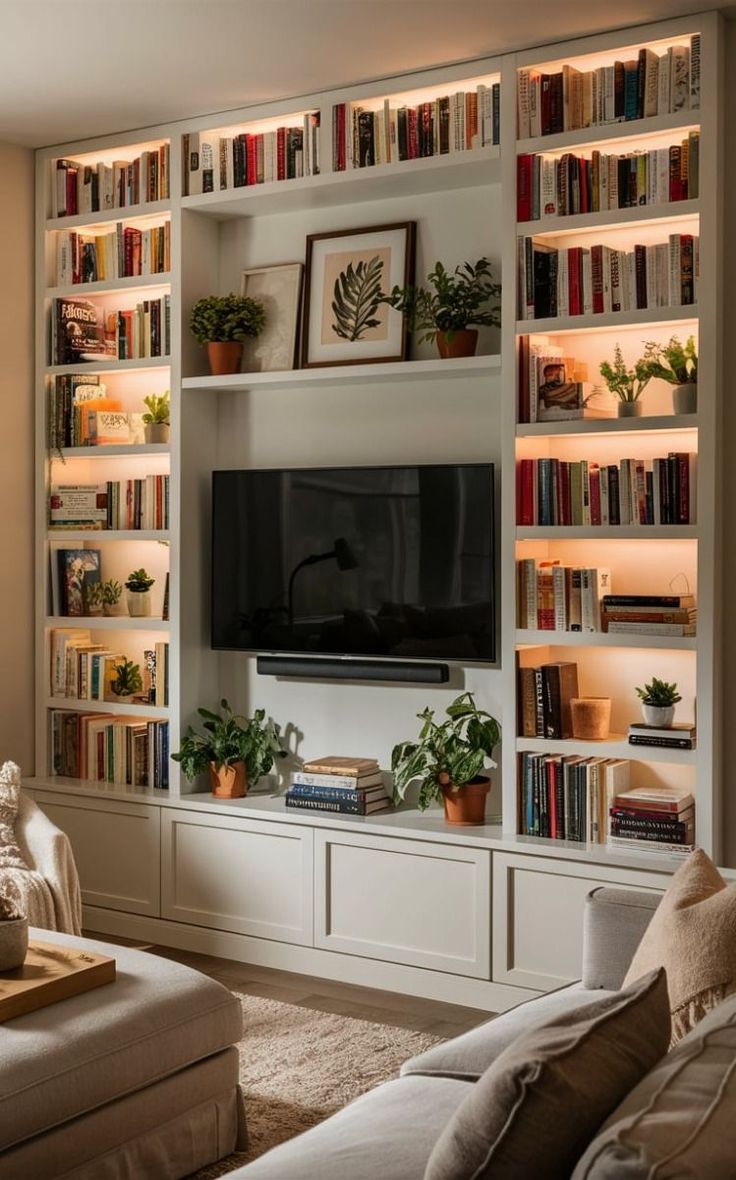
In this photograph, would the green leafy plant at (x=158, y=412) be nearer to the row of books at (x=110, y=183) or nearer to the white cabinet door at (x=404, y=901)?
the row of books at (x=110, y=183)

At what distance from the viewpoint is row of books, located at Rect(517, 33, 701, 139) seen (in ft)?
12.4

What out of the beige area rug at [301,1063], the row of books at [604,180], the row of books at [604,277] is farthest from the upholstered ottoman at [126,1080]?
the row of books at [604,180]

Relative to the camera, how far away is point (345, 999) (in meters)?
4.16

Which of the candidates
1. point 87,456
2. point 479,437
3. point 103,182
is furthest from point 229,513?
point 103,182

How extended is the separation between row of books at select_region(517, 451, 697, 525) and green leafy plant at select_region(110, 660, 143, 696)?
180 centimetres

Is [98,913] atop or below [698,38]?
below

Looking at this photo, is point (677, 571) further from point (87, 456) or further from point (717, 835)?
point (87, 456)

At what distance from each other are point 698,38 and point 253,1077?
319cm

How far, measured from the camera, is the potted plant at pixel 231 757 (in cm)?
471

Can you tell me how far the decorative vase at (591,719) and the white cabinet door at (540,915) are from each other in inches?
16.5

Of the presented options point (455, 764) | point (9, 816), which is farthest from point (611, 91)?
point (9, 816)

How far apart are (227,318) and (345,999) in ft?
7.99

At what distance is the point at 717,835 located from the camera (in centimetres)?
378

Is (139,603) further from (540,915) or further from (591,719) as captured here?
(540,915)
